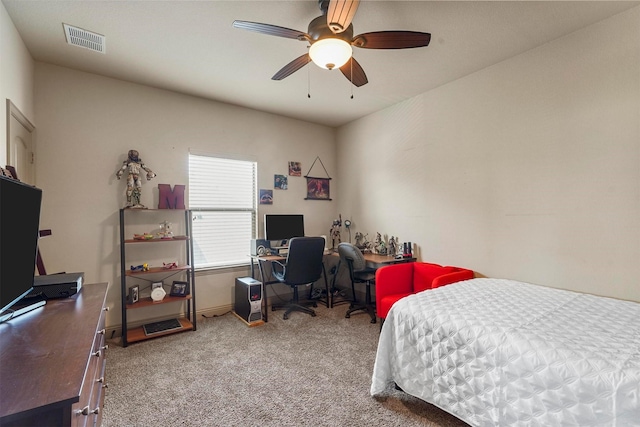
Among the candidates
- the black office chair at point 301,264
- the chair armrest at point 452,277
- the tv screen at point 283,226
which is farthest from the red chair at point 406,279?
the tv screen at point 283,226

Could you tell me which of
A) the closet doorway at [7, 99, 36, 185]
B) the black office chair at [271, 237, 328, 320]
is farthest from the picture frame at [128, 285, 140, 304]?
the black office chair at [271, 237, 328, 320]

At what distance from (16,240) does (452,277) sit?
3.03 m

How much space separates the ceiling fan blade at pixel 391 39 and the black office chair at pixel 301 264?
2.11m

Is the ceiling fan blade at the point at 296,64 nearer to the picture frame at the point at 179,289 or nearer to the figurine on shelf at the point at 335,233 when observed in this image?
the picture frame at the point at 179,289

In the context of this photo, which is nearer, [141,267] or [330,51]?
[330,51]

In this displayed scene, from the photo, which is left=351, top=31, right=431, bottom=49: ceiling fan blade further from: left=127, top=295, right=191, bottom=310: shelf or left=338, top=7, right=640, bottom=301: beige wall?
left=127, top=295, right=191, bottom=310: shelf

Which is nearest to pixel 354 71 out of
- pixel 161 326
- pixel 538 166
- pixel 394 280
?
pixel 538 166

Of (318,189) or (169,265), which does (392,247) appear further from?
(169,265)

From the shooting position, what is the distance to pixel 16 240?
1349 millimetres

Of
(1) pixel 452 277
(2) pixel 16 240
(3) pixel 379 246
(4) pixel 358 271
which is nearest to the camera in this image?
(2) pixel 16 240

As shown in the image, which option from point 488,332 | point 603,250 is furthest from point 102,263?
point 603,250

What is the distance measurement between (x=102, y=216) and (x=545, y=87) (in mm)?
4347

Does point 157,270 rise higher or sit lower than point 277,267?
higher

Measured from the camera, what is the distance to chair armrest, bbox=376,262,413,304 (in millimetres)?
2980
